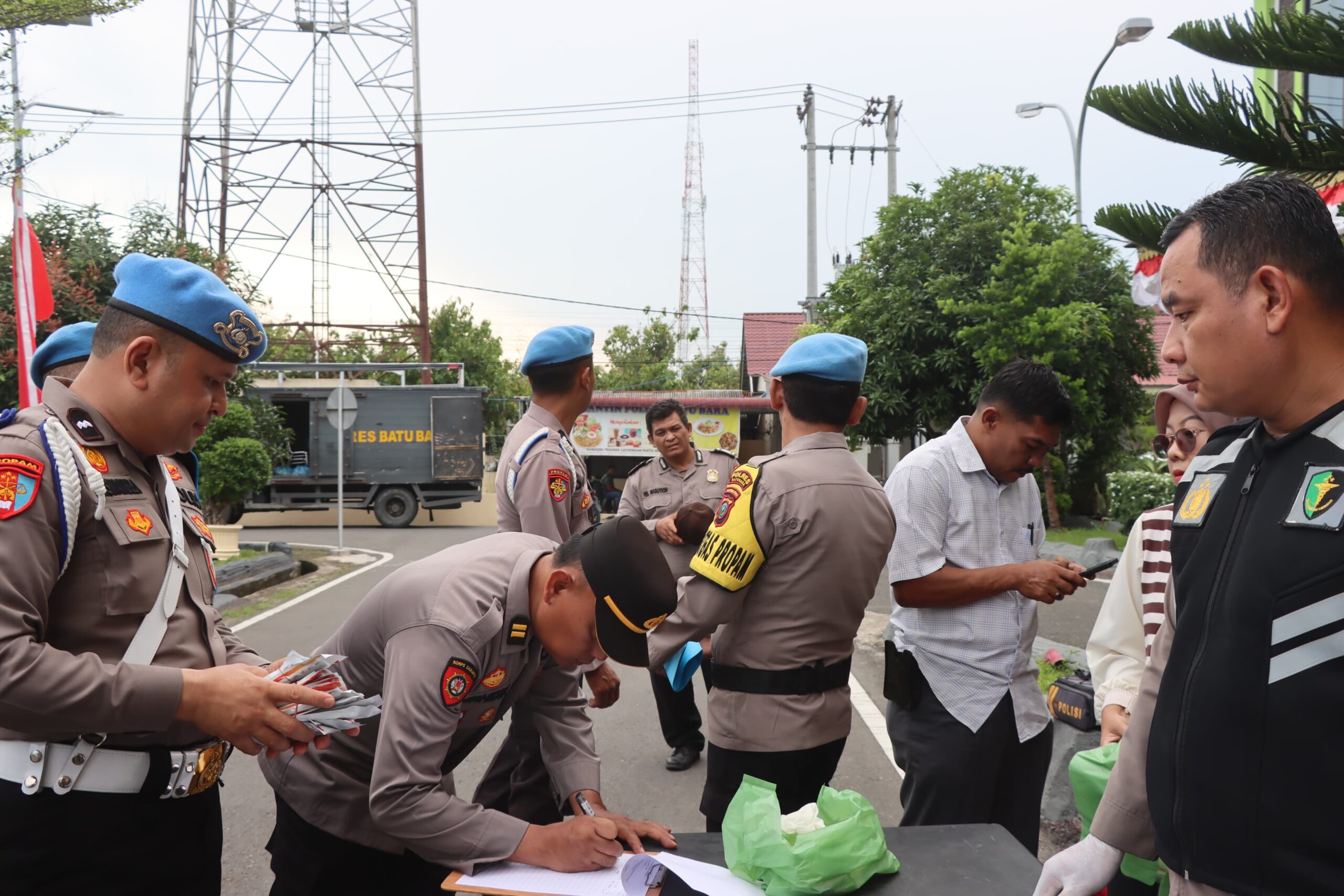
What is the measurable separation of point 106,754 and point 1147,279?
499 cm

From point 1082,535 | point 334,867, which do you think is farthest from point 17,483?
point 1082,535

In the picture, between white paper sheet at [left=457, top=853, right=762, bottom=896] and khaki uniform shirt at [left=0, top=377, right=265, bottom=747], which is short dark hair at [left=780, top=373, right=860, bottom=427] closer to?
white paper sheet at [left=457, top=853, right=762, bottom=896]

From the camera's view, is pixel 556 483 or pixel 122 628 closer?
pixel 122 628

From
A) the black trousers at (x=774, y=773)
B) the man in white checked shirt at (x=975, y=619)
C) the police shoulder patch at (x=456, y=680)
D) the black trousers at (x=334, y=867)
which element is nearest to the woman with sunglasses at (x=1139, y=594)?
the man in white checked shirt at (x=975, y=619)

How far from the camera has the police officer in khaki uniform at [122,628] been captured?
1631 mm

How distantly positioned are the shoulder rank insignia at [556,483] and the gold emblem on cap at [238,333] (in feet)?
5.28

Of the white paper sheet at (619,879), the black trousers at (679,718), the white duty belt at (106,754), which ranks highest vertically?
the white duty belt at (106,754)

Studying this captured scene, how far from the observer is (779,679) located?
273 centimetres

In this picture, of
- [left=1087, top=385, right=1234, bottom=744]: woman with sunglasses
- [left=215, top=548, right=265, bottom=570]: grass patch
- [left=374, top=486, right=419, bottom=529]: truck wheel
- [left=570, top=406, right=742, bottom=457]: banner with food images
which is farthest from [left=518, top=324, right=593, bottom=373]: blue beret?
[left=570, top=406, right=742, bottom=457]: banner with food images

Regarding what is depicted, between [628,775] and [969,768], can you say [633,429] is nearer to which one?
[628,775]

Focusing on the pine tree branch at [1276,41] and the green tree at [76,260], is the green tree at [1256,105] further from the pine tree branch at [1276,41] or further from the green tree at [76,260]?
the green tree at [76,260]

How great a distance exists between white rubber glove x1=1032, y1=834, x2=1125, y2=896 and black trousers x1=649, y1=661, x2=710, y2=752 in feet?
11.8

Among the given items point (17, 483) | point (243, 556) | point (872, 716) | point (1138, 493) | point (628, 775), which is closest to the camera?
point (17, 483)

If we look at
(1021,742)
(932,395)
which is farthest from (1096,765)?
(932,395)
